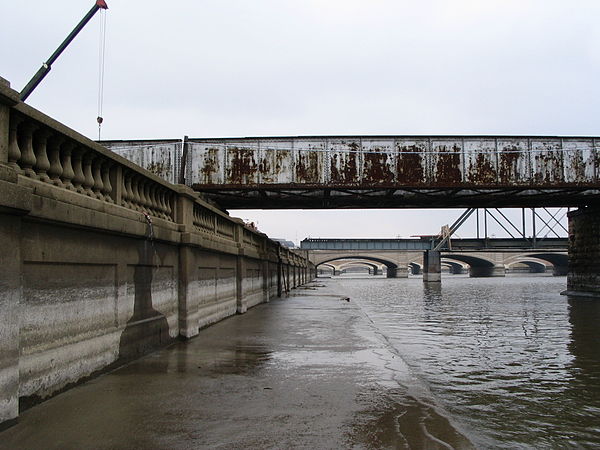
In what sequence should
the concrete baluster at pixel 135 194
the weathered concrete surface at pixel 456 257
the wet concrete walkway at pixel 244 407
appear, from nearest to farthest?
the wet concrete walkway at pixel 244 407
the concrete baluster at pixel 135 194
the weathered concrete surface at pixel 456 257

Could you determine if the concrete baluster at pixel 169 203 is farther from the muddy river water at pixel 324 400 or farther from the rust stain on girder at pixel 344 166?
the rust stain on girder at pixel 344 166

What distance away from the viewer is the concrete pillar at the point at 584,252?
31.4 meters

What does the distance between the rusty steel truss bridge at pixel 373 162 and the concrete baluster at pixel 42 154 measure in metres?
20.0

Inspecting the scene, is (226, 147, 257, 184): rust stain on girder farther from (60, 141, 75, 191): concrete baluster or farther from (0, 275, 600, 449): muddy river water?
(60, 141, 75, 191): concrete baluster

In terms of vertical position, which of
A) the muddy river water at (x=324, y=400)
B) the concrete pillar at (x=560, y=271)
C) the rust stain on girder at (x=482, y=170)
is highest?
the rust stain on girder at (x=482, y=170)

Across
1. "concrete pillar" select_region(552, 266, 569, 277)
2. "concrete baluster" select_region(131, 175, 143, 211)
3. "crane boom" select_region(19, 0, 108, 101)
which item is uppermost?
"crane boom" select_region(19, 0, 108, 101)

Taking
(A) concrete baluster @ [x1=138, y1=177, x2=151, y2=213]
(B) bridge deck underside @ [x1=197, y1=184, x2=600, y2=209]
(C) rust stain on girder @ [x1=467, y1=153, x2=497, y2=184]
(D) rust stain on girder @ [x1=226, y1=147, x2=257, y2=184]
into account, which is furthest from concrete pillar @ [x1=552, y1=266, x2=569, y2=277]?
(A) concrete baluster @ [x1=138, y1=177, x2=151, y2=213]

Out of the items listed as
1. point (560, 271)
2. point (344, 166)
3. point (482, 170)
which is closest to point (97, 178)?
point (344, 166)

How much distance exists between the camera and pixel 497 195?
2780cm

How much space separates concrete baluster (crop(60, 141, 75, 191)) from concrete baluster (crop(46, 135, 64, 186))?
10 centimetres

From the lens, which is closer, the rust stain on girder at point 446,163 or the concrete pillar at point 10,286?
the concrete pillar at point 10,286

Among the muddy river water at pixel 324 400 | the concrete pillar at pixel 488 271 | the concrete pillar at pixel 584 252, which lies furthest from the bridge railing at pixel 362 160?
the concrete pillar at pixel 488 271

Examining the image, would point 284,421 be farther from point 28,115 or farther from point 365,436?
point 28,115

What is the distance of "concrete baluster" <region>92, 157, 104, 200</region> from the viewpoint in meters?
6.20
